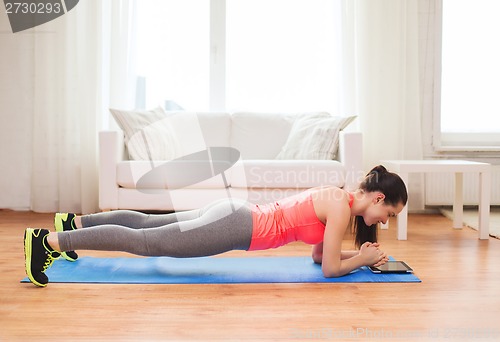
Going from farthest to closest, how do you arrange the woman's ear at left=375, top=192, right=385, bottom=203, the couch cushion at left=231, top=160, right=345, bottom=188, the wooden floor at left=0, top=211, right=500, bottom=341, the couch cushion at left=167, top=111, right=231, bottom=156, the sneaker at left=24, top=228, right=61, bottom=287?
the couch cushion at left=167, top=111, right=231, bottom=156 → the couch cushion at left=231, top=160, right=345, bottom=188 → the woman's ear at left=375, top=192, right=385, bottom=203 → the sneaker at left=24, top=228, right=61, bottom=287 → the wooden floor at left=0, top=211, right=500, bottom=341

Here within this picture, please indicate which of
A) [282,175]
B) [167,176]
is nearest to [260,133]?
[282,175]

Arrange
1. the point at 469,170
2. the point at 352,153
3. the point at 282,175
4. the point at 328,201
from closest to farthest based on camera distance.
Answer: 1. the point at 328,201
2. the point at 469,170
3. the point at 282,175
4. the point at 352,153

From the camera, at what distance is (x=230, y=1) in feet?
15.7

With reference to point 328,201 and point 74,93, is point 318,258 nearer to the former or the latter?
point 328,201

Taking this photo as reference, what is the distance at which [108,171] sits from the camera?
3.64m

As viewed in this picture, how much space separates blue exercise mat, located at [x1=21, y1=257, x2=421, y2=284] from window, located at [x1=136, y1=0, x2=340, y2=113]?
7.55 feet

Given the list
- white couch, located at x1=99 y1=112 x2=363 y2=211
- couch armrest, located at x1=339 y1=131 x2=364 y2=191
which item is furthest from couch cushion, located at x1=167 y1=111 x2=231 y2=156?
couch armrest, located at x1=339 y1=131 x2=364 y2=191

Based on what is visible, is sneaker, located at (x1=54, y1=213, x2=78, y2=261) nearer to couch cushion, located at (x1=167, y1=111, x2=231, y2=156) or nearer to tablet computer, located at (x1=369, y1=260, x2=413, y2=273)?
tablet computer, located at (x1=369, y1=260, x2=413, y2=273)

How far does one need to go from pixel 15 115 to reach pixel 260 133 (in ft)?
6.93

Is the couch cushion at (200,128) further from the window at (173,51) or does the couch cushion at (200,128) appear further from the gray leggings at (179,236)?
the gray leggings at (179,236)

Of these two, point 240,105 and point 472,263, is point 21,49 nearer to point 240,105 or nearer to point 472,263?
point 240,105

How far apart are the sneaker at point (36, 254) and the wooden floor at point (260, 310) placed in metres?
0.05

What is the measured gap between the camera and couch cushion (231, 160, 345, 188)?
357cm

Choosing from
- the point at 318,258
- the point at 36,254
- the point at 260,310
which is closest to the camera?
the point at 260,310
